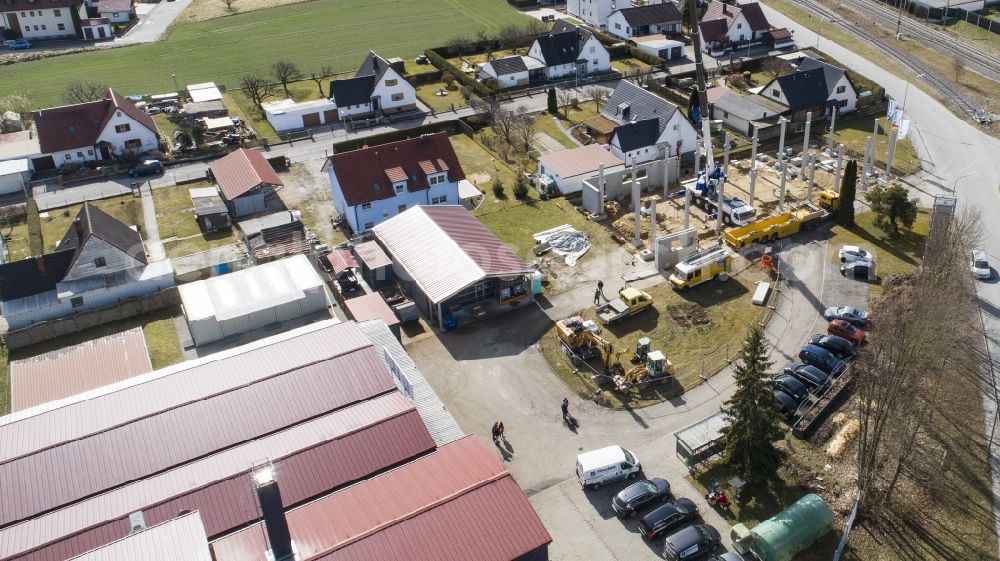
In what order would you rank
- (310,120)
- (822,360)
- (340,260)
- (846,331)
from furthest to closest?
(310,120) < (340,260) < (846,331) < (822,360)

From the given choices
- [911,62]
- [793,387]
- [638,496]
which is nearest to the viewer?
[638,496]

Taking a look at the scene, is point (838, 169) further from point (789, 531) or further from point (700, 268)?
point (789, 531)

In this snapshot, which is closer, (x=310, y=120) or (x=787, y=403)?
(x=787, y=403)

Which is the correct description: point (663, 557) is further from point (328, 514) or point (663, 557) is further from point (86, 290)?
point (86, 290)

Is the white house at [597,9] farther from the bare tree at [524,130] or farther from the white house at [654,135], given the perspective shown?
the white house at [654,135]

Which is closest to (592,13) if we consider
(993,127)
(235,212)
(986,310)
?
(993,127)

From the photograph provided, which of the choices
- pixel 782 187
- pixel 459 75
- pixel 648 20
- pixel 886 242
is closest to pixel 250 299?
pixel 782 187

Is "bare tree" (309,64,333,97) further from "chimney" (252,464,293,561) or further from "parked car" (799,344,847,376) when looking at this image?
"chimney" (252,464,293,561)

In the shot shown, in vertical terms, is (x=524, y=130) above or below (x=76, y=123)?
below
